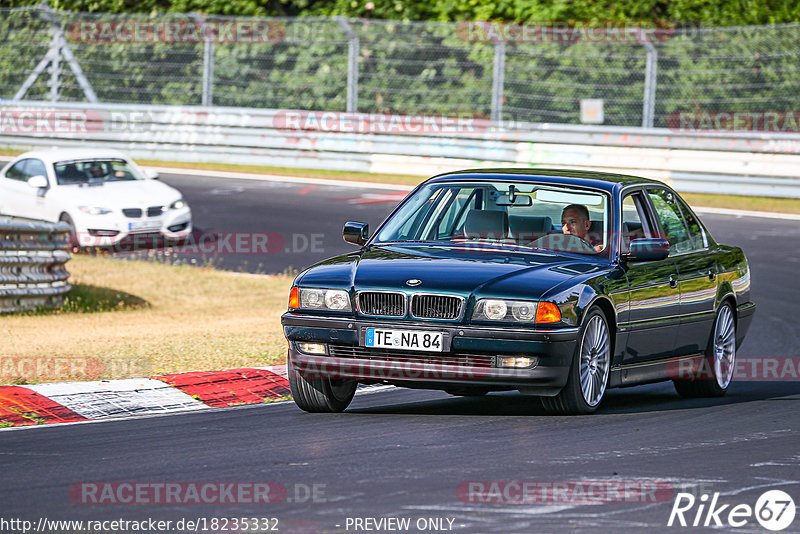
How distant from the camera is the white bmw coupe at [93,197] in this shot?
762 inches

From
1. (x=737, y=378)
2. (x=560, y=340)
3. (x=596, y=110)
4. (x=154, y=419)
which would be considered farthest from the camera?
(x=596, y=110)

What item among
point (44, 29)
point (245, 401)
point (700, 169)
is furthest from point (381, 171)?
point (245, 401)

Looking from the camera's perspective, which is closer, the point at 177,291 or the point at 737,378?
the point at 737,378

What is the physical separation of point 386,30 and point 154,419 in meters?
19.4

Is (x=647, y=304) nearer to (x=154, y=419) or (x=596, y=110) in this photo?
(x=154, y=419)

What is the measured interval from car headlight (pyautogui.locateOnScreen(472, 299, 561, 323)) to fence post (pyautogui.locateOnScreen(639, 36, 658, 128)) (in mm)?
17376

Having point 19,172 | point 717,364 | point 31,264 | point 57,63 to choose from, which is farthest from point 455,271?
point 57,63

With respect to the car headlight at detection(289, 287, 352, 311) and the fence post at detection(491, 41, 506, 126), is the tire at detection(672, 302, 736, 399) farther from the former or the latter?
the fence post at detection(491, 41, 506, 126)

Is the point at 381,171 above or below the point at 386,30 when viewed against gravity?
below

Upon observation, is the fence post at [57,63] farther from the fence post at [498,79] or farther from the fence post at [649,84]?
the fence post at [649,84]

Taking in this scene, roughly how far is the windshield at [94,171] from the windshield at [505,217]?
1191cm

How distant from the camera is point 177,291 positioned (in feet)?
53.6

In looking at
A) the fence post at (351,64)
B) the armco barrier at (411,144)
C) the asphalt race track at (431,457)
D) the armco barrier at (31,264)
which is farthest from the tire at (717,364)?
the fence post at (351,64)

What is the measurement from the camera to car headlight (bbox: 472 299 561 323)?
7.71m
